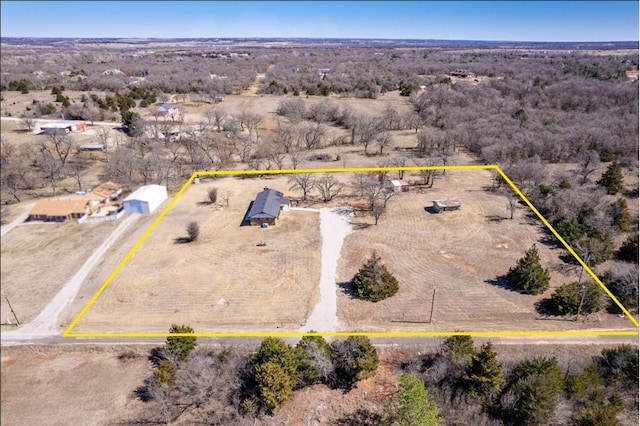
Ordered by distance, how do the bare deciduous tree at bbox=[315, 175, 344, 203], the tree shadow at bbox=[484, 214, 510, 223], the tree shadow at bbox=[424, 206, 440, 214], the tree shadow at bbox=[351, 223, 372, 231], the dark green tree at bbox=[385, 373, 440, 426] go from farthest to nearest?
the bare deciduous tree at bbox=[315, 175, 344, 203] < the tree shadow at bbox=[424, 206, 440, 214] < the tree shadow at bbox=[484, 214, 510, 223] < the tree shadow at bbox=[351, 223, 372, 231] < the dark green tree at bbox=[385, 373, 440, 426]

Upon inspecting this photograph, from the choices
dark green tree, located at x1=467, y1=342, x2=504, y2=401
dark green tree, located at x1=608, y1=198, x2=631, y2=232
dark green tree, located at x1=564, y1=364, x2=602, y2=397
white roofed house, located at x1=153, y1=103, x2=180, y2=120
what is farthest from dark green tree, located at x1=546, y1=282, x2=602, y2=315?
white roofed house, located at x1=153, y1=103, x2=180, y2=120

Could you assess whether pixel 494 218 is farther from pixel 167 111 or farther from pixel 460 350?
pixel 167 111

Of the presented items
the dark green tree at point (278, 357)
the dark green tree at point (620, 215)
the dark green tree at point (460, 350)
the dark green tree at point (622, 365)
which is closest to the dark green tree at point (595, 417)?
the dark green tree at point (622, 365)

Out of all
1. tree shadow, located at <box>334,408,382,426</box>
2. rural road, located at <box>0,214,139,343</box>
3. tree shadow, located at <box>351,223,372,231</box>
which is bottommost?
tree shadow, located at <box>334,408,382,426</box>

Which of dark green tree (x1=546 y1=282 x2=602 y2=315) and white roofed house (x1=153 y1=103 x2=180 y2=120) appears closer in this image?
dark green tree (x1=546 y1=282 x2=602 y2=315)

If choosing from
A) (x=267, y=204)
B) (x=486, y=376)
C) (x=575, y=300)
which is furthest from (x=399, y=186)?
(x=486, y=376)

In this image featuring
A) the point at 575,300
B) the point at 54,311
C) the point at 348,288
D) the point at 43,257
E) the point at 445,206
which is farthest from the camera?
the point at 445,206

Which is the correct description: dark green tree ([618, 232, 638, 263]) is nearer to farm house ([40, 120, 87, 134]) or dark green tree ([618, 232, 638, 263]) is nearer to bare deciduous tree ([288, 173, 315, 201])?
bare deciduous tree ([288, 173, 315, 201])
